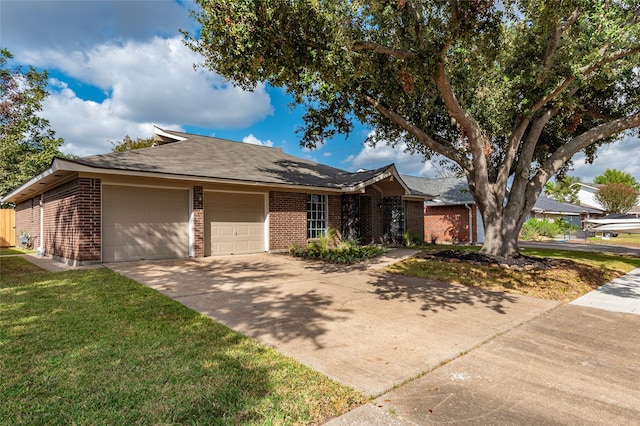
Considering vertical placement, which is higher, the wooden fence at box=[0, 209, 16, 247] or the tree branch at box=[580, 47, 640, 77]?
the tree branch at box=[580, 47, 640, 77]

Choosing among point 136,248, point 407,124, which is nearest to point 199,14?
point 407,124

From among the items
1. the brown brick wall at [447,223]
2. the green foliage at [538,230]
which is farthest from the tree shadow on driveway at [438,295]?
the green foliage at [538,230]

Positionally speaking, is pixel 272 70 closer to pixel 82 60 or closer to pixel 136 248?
pixel 136 248

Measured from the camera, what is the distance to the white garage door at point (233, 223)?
12156mm

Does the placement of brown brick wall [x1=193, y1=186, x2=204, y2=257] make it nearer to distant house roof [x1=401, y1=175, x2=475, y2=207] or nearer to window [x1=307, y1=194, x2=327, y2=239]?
window [x1=307, y1=194, x2=327, y2=239]

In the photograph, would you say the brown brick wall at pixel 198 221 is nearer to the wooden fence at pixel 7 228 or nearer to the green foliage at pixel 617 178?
the wooden fence at pixel 7 228

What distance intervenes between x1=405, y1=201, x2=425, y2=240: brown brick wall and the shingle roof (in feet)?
13.9

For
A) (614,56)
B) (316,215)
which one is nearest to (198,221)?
(316,215)

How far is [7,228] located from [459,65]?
24.2m

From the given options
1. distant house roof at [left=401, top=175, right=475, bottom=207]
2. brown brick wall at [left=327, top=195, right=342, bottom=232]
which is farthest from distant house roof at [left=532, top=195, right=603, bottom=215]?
brown brick wall at [left=327, top=195, right=342, bottom=232]

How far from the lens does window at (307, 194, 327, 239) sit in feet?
48.0

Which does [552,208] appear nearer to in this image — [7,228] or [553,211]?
[553,211]

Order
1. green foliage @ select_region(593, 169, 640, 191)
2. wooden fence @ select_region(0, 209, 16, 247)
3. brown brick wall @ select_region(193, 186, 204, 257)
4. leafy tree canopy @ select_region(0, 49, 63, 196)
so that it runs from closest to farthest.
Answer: brown brick wall @ select_region(193, 186, 204, 257), wooden fence @ select_region(0, 209, 16, 247), leafy tree canopy @ select_region(0, 49, 63, 196), green foliage @ select_region(593, 169, 640, 191)

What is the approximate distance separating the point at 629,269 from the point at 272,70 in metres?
12.1
